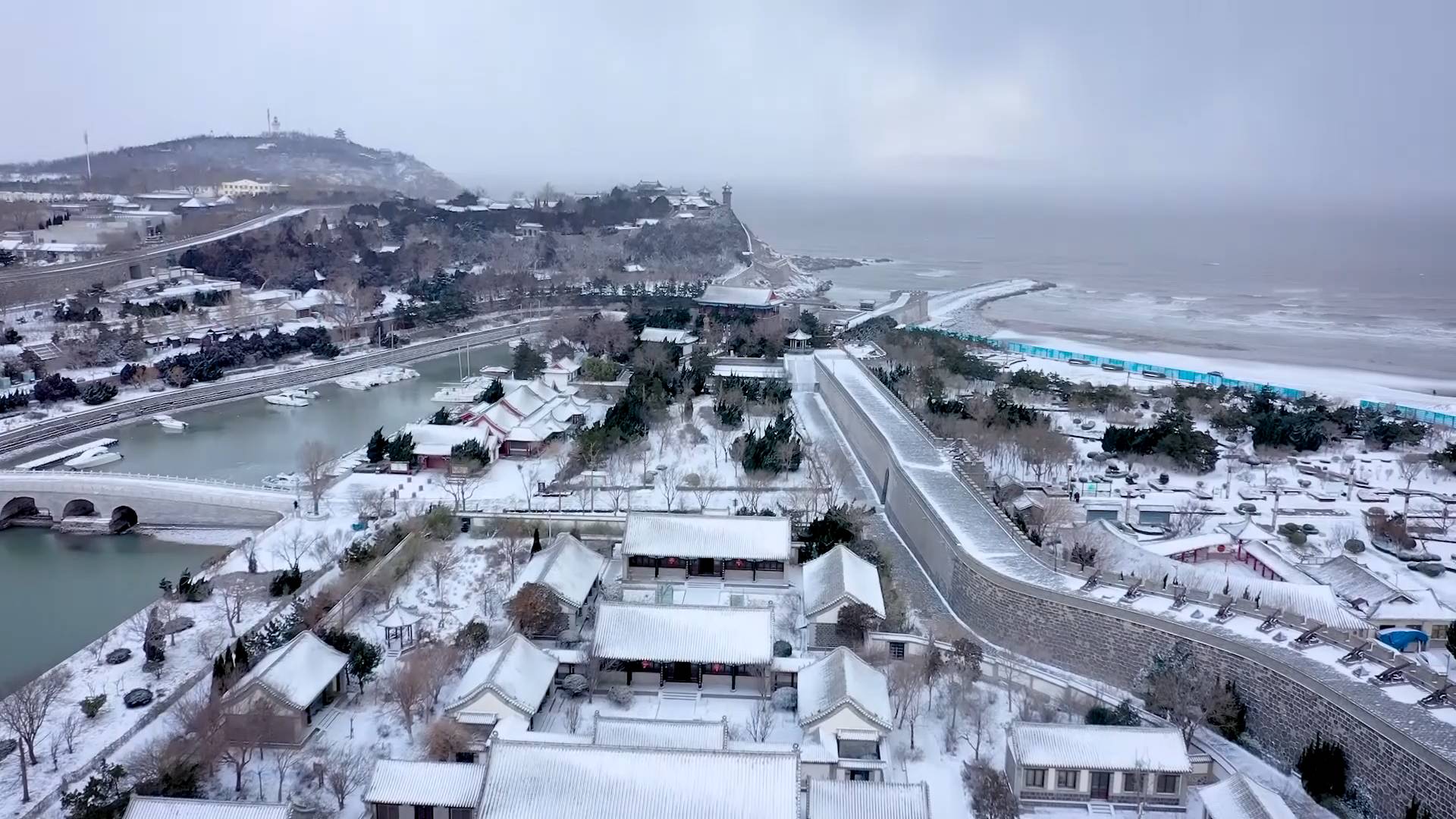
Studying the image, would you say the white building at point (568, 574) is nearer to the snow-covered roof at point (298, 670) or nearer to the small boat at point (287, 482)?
the snow-covered roof at point (298, 670)

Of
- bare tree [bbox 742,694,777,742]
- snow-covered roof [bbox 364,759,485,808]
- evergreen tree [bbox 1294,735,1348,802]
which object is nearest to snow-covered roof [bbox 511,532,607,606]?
bare tree [bbox 742,694,777,742]

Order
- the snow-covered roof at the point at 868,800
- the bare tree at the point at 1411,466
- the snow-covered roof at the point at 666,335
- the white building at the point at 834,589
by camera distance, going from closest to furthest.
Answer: the snow-covered roof at the point at 868,800 < the white building at the point at 834,589 < the bare tree at the point at 1411,466 < the snow-covered roof at the point at 666,335

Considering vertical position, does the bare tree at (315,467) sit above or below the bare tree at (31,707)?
above

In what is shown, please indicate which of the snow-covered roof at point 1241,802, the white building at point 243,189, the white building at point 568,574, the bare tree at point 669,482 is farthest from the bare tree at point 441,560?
the white building at point 243,189

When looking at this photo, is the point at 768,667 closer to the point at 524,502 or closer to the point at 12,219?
the point at 524,502

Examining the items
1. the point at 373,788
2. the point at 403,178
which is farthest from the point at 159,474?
the point at 403,178

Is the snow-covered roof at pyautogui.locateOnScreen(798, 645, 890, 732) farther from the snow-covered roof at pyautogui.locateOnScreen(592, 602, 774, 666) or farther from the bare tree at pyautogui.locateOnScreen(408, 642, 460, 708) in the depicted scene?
the bare tree at pyautogui.locateOnScreen(408, 642, 460, 708)

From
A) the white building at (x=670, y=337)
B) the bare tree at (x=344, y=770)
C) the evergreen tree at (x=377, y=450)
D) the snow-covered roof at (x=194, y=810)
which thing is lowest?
the bare tree at (x=344, y=770)
